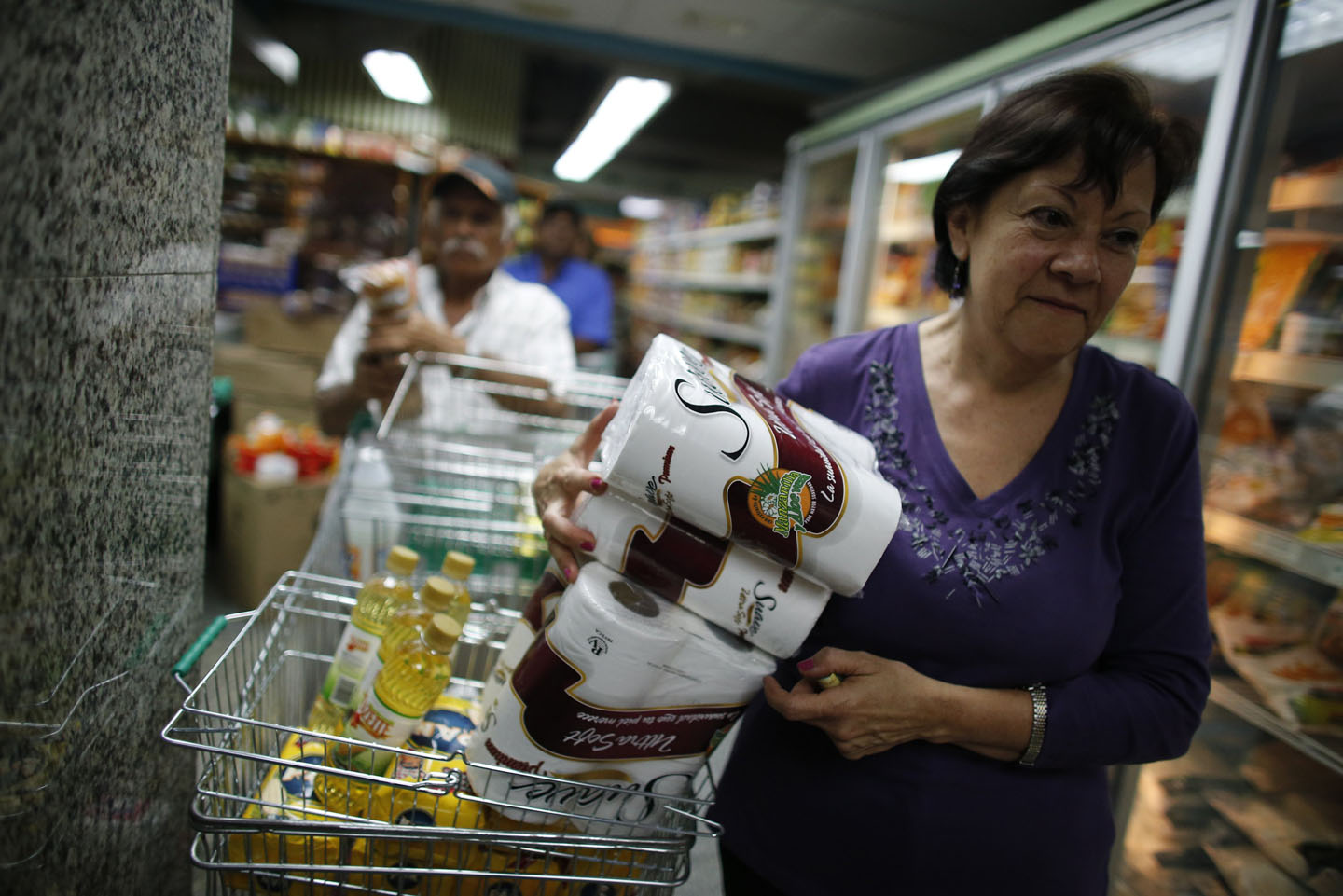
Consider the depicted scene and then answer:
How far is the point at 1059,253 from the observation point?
1.16 meters

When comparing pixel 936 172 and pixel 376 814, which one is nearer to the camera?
pixel 376 814

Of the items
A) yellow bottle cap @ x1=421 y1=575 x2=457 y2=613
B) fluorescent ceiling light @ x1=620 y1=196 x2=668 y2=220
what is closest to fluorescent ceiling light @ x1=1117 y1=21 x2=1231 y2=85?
yellow bottle cap @ x1=421 y1=575 x2=457 y2=613

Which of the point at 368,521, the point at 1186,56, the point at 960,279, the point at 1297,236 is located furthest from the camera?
the point at 1186,56

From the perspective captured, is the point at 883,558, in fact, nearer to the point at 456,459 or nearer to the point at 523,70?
the point at 456,459

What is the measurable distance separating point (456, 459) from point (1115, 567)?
4.67 feet

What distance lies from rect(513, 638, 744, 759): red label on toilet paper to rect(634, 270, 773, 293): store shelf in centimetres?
520

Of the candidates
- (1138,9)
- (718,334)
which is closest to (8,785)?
(1138,9)

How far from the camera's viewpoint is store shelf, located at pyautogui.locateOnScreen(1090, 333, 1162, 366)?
2.38 meters

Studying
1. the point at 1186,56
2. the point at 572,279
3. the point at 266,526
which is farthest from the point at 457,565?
the point at 572,279

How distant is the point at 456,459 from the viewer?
6.33 ft

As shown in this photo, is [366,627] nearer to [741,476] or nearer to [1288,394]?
[741,476]

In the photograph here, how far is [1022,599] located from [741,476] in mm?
518

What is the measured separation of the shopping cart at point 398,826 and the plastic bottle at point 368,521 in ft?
2.09

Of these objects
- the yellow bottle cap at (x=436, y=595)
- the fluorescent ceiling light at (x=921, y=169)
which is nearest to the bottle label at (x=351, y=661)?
the yellow bottle cap at (x=436, y=595)
